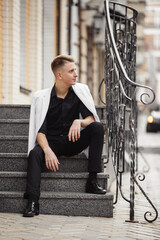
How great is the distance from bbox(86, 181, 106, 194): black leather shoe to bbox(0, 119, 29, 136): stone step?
4.64 feet

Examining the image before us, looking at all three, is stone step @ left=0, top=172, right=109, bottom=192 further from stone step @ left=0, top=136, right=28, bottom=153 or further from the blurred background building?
the blurred background building

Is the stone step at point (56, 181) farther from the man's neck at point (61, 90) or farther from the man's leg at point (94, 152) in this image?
the man's neck at point (61, 90)

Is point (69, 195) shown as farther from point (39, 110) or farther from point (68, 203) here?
point (39, 110)

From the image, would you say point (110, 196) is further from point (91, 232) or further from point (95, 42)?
point (95, 42)

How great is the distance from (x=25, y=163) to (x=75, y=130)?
2.26ft

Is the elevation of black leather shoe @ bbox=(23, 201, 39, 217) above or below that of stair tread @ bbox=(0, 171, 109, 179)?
below

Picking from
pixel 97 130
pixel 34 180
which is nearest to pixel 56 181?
pixel 34 180

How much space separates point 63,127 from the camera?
6.06 meters

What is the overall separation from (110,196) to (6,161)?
3.97 feet

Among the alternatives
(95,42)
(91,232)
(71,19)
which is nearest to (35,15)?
(71,19)

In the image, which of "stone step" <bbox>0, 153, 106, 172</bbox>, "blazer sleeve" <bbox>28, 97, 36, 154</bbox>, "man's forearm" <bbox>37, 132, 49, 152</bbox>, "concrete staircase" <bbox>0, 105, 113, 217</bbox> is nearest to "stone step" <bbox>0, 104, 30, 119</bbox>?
"concrete staircase" <bbox>0, 105, 113, 217</bbox>

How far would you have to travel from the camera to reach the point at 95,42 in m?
22.1

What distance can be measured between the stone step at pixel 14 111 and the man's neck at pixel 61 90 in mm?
1210

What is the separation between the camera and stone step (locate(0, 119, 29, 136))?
272 inches
